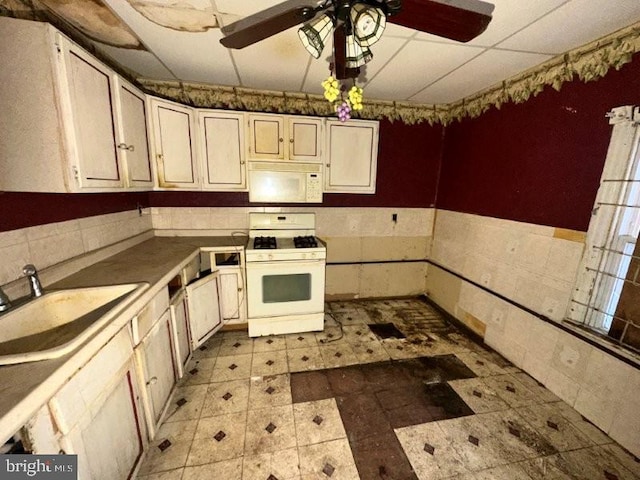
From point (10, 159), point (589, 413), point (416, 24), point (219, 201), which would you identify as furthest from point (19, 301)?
point (589, 413)

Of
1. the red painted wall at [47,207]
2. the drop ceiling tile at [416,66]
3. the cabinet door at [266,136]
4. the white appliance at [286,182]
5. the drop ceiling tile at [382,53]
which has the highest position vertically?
the drop ceiling tile at [416,66]

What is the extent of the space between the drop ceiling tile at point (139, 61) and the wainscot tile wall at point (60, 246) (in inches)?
50.8

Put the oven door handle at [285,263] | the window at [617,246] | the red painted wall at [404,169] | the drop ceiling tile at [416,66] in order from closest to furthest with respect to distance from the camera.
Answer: the window at [617,246]
the drop ceiling tile at [416,66]
the oven door handle at [285,263]
the red painted wall at [404,169]

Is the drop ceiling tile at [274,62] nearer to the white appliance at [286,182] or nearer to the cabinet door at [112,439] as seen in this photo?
the white appliance at [286,182]

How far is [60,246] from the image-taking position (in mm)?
1685

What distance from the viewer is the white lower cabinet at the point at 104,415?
94 centimetres

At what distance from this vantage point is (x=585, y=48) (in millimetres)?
1796

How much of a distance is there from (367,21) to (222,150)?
7.01ft

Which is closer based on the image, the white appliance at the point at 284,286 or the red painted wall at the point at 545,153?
the red painted wall at the point at 545,153

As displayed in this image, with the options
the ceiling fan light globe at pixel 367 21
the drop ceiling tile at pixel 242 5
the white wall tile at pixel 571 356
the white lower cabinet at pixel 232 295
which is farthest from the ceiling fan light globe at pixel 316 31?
the white wall tile at pixel 571 356

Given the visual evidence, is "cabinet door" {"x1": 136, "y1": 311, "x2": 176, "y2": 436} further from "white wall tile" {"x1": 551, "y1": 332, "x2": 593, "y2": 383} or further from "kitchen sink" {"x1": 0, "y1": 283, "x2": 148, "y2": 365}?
"white wall tile" {"x1": 551, "y1": 332, "x2": 593, "y2": 383}

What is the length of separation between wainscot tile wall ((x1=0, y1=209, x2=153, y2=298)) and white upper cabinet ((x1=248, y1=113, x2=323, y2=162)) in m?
1.44

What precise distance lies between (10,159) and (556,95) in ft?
11.7

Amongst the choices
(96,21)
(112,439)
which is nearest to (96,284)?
(112,439)
